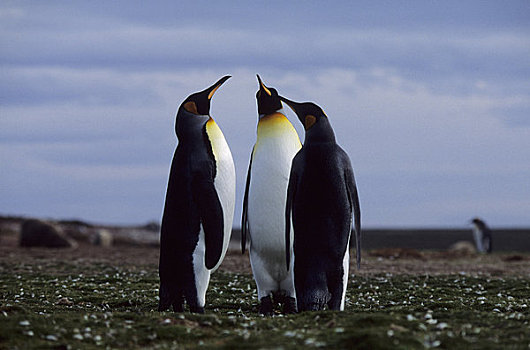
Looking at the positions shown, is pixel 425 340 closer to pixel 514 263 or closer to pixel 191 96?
pixel 191 96

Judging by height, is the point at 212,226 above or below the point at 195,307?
above

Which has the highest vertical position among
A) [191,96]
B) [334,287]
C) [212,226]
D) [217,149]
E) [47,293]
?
[191,96]

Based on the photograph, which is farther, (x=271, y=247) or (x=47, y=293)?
(x=47, y=293)

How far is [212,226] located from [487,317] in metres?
3.52

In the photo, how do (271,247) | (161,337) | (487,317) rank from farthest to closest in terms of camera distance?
(271,247)
(487,317)
(161,337)

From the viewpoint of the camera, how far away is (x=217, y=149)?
8.74 metres

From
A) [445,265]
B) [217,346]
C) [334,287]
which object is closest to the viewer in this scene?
[217,346]

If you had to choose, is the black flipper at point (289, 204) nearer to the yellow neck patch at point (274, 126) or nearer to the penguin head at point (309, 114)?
the penguin head at point (309, 114)

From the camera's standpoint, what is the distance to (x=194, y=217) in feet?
27.6

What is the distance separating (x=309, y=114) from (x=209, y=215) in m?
1.94

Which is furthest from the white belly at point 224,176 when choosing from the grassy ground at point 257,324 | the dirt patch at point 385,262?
the dirt patch at point 385,262

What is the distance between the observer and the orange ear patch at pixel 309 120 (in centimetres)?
870

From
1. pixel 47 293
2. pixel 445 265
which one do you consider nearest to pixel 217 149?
pixel 47 293

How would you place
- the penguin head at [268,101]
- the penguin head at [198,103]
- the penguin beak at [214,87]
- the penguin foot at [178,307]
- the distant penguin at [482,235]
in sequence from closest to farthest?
the penguin foot at [178,307]
the penguin head at [198,103]
the penguin beak at [214,87]
the penguin head at [268,101]
the distant penguin at [482,235]
